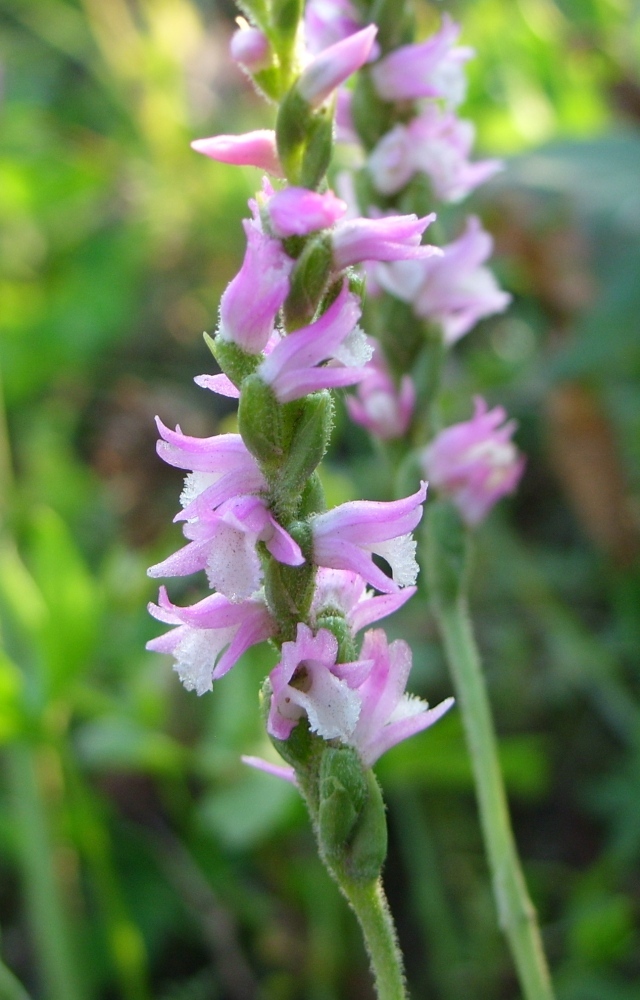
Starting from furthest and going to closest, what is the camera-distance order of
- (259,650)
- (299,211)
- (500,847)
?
(259,650) → (500,847) → (299,211)

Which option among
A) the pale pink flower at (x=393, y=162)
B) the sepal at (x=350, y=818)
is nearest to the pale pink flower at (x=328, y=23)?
the pale pink flower at (x=393, y=162)

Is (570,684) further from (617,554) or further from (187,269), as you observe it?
(187,269)

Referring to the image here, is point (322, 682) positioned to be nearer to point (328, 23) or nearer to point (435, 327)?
point (435, 327)

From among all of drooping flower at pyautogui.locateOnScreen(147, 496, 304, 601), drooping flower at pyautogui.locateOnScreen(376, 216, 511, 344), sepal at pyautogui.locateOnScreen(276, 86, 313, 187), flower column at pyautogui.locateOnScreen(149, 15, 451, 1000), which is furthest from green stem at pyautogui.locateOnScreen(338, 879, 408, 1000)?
drooping flower at pyautogui.locateOnScreen(376, 216, 511, 344)

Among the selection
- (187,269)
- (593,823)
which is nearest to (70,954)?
(593,823)

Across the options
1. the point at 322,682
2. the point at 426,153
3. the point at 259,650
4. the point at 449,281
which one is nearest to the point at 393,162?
the point at 426,153
